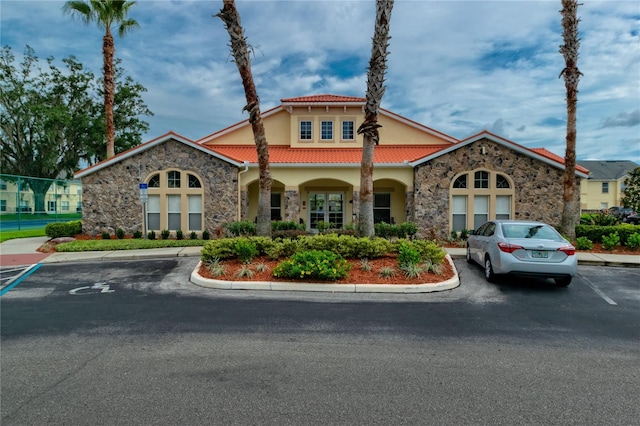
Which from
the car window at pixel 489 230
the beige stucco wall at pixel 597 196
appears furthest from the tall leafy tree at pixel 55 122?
the beige stucco wall at pixel 597 196

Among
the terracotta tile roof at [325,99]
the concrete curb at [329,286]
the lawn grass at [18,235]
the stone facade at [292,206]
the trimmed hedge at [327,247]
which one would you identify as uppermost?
the terracotta tile roof at [325,99]

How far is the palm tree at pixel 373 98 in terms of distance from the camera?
10805 mm

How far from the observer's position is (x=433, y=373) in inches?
164

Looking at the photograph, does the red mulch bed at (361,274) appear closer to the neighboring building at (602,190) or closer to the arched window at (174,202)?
the arched window at (174,202)

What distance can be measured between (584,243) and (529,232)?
6.69 meters

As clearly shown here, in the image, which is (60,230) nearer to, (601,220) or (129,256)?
(129,256)

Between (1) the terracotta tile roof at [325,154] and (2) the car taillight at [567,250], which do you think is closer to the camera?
(2) the car taillight at [567,250]

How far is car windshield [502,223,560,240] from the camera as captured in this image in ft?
27.5

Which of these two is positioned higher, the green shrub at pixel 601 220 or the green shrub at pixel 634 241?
the green shrub at pixel 601 220

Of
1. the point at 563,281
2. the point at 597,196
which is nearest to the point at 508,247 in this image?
the point at 563,281

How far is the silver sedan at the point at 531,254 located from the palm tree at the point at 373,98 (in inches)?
152

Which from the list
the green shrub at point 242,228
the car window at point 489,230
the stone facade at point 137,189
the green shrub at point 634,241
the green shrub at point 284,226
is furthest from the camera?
the stone facade at point 137,189

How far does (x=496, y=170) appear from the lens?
16047 mm

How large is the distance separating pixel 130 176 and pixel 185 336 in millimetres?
13501
